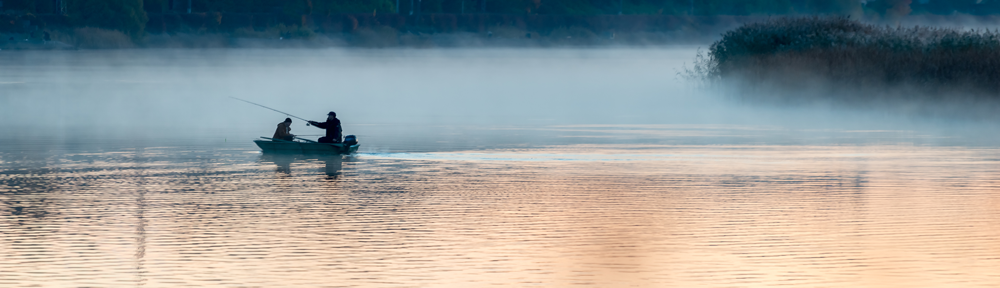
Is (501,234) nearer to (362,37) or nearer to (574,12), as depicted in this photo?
(362,37)

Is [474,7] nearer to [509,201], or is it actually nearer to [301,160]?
[301,160]

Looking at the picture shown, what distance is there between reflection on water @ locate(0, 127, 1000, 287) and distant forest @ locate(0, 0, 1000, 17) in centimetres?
9620

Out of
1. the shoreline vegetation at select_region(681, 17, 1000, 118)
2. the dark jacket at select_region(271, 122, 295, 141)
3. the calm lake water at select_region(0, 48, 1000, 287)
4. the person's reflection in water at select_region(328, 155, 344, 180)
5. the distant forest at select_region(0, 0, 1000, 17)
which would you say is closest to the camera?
the calm lake water at select_region(0, 48, 1000, 287)

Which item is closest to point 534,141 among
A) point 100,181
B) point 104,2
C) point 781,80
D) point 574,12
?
point 100,181

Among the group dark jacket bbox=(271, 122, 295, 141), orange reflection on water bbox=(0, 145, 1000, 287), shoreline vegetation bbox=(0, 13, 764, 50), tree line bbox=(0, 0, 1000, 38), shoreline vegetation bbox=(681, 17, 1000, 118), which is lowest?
orange reflection on water bbox=(0, 145, 1000, 287)

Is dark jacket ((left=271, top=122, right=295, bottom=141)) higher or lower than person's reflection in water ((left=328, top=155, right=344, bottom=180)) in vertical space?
higher

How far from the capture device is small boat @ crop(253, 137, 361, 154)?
23.1 m

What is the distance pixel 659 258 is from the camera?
13.1 meters

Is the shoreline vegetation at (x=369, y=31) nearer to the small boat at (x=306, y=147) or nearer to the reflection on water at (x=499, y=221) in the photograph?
the small boat at (x=306, y=147)

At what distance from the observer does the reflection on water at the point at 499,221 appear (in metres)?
12.3

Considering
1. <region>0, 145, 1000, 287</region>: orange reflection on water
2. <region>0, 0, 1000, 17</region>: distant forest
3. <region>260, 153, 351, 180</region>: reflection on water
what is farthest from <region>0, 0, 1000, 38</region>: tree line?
<region>0, 145, 1000, 287</region>: orange reflection on water

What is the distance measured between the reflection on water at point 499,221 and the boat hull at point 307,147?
6.3 inches

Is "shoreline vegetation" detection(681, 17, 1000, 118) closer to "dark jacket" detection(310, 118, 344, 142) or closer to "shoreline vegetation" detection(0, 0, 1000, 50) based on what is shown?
"dark jacket" detection(310, 118, 344, 142)

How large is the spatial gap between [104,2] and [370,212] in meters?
92.3
